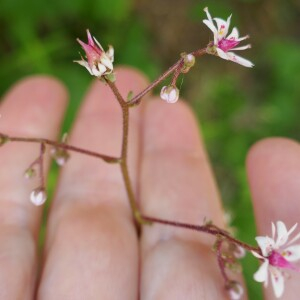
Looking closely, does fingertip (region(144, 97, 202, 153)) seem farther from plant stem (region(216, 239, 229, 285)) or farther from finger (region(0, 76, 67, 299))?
plant stem (region(216, 239, 229, 285))

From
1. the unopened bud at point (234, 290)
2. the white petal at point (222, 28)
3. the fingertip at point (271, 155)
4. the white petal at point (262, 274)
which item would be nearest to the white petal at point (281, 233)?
the white petal at point (262, 274)

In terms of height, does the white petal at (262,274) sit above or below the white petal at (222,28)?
below

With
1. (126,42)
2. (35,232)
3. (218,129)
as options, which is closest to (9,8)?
(126,42)

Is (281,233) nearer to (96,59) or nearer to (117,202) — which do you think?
(96,59)

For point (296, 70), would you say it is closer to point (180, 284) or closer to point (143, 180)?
point (143, 180)

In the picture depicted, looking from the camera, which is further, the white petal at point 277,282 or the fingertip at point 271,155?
the fingertip at point 271,155

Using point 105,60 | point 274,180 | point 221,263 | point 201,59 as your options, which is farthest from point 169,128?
point 201,59

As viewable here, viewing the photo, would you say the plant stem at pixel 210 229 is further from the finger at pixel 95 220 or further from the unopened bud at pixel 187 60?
the unopened bud at pixel 187 60
